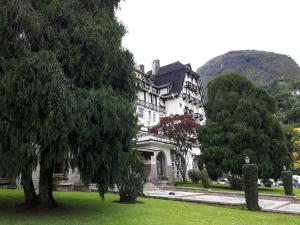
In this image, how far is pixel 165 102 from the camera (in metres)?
53.4

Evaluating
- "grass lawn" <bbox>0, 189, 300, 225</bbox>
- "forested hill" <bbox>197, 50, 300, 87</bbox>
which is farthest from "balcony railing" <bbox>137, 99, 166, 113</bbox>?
"forested hill" <bbox>197, 50, 300, 87</bbox>

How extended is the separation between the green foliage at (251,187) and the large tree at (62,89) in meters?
8.86

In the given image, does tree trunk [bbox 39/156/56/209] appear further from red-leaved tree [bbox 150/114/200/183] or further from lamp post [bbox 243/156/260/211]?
red-leaved tree [bbox 150/114/200/183]

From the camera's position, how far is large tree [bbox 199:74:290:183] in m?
33.0

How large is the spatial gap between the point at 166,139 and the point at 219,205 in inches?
795

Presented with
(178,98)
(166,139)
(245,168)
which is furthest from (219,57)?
(245,168)

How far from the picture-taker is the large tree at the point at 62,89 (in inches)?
467

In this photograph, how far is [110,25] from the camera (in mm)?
15289


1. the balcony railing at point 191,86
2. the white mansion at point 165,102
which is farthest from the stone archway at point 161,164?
the balcony railing at point 191,86

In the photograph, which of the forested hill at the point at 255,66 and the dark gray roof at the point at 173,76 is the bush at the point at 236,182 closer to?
the dark gray roof at the point at 173,76

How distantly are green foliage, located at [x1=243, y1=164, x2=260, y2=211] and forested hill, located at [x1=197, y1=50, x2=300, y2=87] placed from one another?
375 ft

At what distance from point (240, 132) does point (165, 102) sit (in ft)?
69.4

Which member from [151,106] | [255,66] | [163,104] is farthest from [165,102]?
[255,66]

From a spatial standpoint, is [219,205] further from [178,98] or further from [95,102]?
[178,98]
